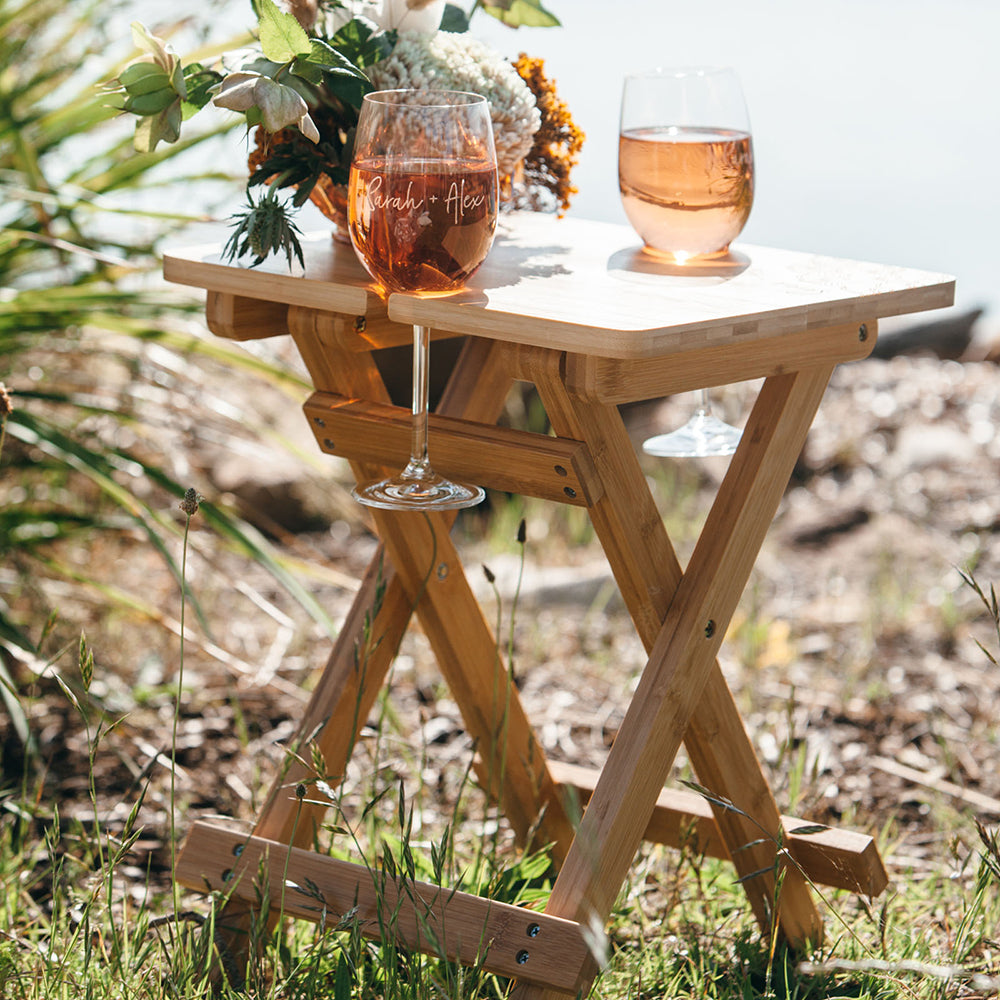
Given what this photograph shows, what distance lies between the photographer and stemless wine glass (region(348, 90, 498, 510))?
127 cm

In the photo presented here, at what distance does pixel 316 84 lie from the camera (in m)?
1.35

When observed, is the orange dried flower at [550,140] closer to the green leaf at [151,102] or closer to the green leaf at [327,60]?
the green leaf at [327,60]

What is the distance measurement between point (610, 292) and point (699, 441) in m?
0.36

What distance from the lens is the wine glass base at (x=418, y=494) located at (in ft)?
4.48

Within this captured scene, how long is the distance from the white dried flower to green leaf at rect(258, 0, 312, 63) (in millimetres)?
128

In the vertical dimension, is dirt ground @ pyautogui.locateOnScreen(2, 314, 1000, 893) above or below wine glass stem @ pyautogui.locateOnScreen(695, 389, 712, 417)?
Result: below

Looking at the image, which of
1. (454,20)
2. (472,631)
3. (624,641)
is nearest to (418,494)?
(472,631)

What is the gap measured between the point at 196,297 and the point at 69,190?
0.99ft

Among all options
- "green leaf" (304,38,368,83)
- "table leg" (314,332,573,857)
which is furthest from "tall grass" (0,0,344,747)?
"green leaf" (304,38,368,83)

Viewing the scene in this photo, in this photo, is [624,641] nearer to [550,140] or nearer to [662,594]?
[662,594]

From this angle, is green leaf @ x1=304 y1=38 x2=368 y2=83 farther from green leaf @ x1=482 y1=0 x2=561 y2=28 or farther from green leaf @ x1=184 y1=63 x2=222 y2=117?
green leaf @ x1=482 y1=0 x2=561 y2=28

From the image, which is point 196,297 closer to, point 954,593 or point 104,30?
point 104,30

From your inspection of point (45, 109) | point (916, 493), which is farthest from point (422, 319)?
point (916, 493)

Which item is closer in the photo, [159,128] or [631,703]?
[159,128]
